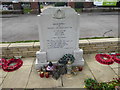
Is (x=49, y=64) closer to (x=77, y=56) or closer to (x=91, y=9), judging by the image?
(x=77, y=56)

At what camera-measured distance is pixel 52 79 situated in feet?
12.8

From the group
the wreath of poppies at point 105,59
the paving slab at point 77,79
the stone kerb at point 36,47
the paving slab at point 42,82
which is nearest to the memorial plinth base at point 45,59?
the paving slab at point 77,79

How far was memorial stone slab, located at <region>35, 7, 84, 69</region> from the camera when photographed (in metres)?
3.87

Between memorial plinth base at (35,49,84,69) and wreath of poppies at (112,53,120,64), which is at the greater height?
memorial plinth base at (35,49,84,69)

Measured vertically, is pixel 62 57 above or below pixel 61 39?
below

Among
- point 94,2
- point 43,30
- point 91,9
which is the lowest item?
point 43,30

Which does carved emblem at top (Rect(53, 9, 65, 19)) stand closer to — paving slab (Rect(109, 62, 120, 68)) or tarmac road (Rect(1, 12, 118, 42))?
tarmac road (Rect(1, 12, 118, 42))

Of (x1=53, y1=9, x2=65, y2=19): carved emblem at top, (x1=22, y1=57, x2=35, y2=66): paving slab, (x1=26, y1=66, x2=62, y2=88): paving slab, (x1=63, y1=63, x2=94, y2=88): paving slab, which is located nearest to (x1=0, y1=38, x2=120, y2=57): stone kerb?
(x1=22, y1=57, x2=35, y2=66): paving slab

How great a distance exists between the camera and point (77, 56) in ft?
14.6

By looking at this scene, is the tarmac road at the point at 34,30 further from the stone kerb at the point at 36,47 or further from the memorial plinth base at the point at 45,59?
the memorial plinth base at the point at 45,59

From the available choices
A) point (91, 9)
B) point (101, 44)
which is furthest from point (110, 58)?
point (91, 9)

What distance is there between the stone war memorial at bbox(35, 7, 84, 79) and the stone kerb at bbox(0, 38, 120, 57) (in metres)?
0.87

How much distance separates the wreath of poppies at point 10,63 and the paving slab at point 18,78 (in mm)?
188

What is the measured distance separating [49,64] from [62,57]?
1.95 ft
